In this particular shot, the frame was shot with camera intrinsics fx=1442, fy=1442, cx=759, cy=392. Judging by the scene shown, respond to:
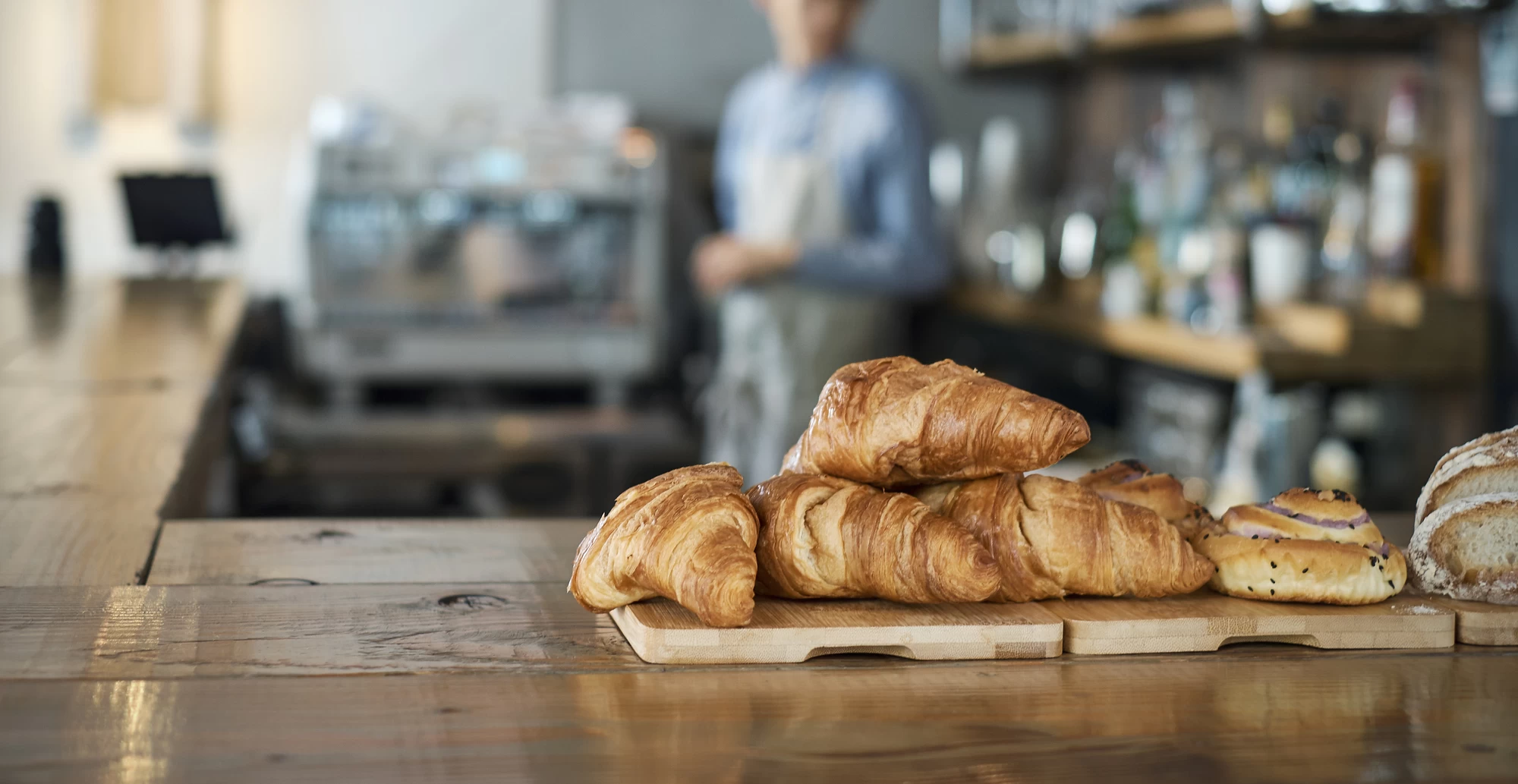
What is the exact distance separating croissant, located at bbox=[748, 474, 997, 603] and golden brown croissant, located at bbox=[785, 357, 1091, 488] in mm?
20

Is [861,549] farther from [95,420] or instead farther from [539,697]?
[95,420]

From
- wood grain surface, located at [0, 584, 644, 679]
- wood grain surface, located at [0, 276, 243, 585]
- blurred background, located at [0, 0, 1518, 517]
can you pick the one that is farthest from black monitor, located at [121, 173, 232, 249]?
wood grain surface, located at [0, 584, 644, 679]

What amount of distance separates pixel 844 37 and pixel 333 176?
1334 millimetres

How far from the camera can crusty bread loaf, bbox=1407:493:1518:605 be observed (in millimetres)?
775

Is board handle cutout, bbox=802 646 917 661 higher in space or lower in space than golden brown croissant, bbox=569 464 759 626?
lower

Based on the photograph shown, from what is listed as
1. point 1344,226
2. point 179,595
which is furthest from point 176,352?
point 1344,226

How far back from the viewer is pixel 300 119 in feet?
12.5

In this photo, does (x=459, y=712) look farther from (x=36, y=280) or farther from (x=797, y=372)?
(x=36, y=280)

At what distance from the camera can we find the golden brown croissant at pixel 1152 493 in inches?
31.7

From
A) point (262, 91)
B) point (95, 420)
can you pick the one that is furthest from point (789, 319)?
point (262, 91)

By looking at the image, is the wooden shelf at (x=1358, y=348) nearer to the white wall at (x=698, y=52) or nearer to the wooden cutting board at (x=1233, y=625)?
the wooden cutting board at (x=1233, y=625)

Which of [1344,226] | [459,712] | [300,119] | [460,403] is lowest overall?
[460,403]

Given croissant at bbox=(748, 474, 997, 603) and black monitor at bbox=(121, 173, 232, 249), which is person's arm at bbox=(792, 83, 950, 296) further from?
croissant at bbox=(748, 474, 997, 603)

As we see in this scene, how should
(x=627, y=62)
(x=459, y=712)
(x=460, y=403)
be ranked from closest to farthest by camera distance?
1. (x=459, y=712)
2. (x=460, y=403)
3. (x=627, y=62)
